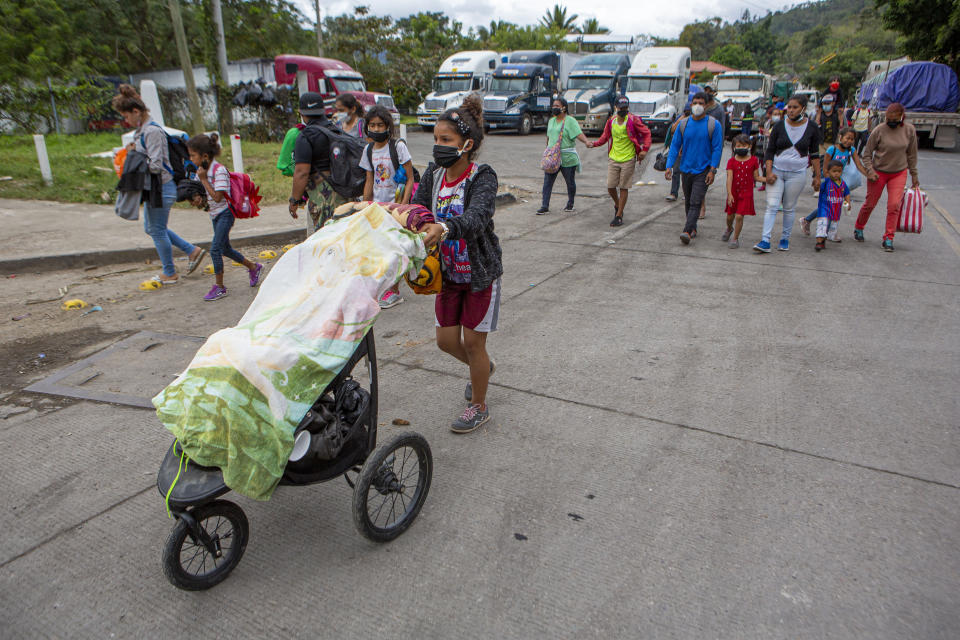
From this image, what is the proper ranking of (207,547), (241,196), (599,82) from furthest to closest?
(599,82) → (241,196) → (207,547)

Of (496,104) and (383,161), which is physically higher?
(496,104)

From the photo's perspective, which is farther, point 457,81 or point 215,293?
point 457,81

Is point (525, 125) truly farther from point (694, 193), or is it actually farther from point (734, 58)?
point (734, 58)

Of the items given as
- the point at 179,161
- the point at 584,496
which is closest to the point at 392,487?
the point at 584,496

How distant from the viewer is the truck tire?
2525 cm

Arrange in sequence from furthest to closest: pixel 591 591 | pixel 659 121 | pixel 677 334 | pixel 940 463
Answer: pixel 659 121 → pixel 677 334 → pixel 940 463 → pixel 591 591

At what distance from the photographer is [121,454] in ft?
11.5

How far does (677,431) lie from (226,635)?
2.55m

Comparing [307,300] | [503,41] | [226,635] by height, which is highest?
[503,41]

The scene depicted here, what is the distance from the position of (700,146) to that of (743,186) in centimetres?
79

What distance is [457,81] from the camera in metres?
26.8

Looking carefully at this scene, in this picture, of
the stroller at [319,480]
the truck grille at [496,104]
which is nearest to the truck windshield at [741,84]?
the truck grille at [496,104]

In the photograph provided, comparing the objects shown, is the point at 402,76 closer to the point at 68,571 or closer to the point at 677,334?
the point at 677,334

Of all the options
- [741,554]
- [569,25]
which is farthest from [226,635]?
[569,25]
